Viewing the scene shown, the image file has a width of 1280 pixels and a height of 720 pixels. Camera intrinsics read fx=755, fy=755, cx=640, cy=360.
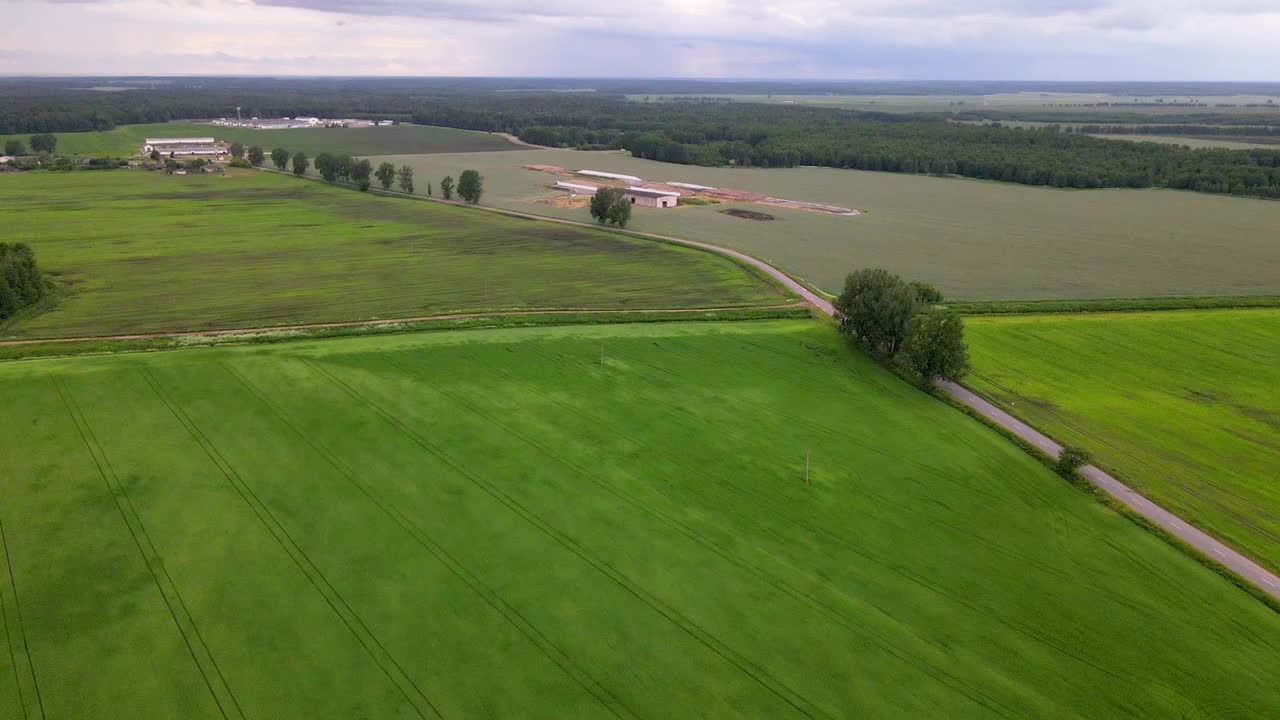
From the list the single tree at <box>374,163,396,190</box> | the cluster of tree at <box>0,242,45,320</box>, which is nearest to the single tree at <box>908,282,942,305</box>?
the cluster of tree at <box>0,242,45,320</box>

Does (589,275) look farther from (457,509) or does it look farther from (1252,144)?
(1252,144)

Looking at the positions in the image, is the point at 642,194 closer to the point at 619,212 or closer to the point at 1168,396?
the point at 619,212

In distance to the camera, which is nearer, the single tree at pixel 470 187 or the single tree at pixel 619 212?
the single tree at pixel 619 212

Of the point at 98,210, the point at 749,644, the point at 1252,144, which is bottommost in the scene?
the point at 749,644

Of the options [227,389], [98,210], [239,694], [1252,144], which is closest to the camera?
[239,694]

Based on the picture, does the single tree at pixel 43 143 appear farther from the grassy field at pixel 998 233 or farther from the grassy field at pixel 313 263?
the grassy field at pixel 998 233

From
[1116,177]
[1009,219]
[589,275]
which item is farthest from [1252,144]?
[589,275]

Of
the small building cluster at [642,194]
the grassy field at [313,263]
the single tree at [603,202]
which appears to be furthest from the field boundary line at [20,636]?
the small building cluster at [642,194]
